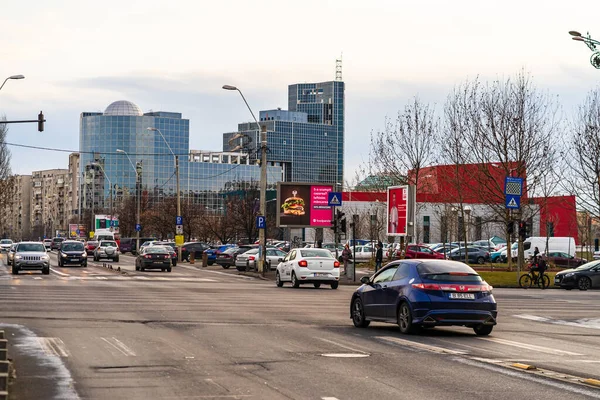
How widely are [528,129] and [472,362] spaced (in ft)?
163

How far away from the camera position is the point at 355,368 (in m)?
13.2

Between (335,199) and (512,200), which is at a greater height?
(335,199)

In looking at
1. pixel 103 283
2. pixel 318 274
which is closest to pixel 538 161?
pixel 318 274

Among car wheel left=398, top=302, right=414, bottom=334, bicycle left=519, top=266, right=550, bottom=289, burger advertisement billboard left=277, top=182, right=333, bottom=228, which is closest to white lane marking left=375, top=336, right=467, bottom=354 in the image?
car wheel left=398, top=302, right=414, bottom=334

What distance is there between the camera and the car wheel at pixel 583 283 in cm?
4481

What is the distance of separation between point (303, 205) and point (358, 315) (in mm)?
40911

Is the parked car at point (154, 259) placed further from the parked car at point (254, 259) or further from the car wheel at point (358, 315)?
the car wheel at point (358, 315)

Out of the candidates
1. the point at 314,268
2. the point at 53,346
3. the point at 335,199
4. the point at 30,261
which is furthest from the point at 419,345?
the point at 30,261

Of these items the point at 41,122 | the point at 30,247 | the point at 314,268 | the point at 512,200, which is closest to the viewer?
the point at 314,268

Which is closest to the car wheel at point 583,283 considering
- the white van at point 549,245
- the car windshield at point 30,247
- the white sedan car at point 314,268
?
the white sedan car at point 314,268

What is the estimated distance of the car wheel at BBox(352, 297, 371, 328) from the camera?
2047 cm

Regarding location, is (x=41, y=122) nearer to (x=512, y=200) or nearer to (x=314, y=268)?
(x=314, y=268)

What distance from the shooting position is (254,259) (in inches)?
2208

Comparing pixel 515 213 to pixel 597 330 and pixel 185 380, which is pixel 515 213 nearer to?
pixel 597 330
